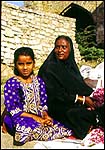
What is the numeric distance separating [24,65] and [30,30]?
7.02 meters

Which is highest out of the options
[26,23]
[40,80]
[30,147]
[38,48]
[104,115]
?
[26,23]

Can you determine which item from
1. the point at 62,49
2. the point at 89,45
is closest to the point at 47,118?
the point at 62,49

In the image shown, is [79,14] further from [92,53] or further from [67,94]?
[67,94]

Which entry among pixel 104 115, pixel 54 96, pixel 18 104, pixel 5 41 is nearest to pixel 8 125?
pixel 18 104

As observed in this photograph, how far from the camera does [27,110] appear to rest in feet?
11.7

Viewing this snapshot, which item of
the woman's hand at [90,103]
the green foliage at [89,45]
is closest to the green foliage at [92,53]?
the green foliage at [89,45]

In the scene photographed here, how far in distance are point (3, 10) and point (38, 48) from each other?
1494 mm

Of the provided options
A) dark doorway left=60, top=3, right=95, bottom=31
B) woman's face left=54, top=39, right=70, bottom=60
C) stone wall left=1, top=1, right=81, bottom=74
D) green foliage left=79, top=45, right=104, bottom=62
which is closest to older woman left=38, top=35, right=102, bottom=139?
woman's face left=54, top=39, right=70, bottom=60

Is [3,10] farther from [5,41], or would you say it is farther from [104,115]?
[104,115]

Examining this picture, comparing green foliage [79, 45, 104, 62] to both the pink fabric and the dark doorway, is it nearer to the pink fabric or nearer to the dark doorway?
the dark doorway

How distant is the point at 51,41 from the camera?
1100cm

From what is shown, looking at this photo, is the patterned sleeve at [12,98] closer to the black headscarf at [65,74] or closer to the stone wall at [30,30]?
the black headscarf at [65,74]

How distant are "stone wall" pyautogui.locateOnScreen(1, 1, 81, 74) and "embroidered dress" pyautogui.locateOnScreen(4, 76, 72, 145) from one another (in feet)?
18.8

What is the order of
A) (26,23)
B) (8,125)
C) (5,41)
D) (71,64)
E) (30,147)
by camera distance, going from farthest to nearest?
1. (26,23)
2. (5,41)
3. (71,64)
4. (8,125)
5. (30,147)
